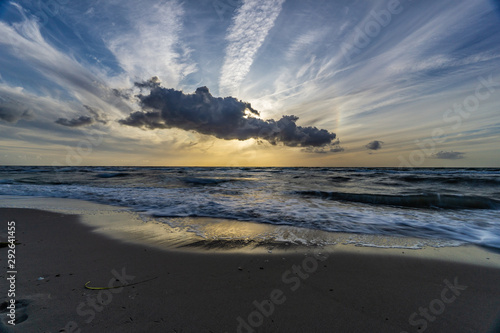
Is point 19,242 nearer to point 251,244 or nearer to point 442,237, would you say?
point 251,244

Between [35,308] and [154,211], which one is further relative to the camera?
[154,211]

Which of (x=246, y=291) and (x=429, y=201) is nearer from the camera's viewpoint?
(x=246, y=291)

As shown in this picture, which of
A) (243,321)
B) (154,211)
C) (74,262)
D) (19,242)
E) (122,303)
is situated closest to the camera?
(243,321)

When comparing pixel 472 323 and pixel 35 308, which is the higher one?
pixel 35 308

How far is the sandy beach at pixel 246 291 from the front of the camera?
6.54 ft

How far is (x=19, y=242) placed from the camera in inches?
159

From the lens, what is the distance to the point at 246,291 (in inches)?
99.3

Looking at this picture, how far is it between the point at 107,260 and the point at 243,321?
2.60 metres

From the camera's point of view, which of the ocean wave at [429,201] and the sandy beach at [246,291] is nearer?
the sandy beach at [246,291]

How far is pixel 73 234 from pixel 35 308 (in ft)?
10.4

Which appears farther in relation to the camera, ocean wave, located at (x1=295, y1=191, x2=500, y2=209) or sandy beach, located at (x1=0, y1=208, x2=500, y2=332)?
ocean wave, located at (x1=295, y1=191, x2=500, y2=209)

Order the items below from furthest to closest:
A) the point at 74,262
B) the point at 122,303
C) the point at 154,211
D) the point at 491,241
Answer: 1. the point at 154,211
2. the point at 491,241
3. the point at 74,262
4. the point at 122,303

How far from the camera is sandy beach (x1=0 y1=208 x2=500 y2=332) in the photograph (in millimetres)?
1994

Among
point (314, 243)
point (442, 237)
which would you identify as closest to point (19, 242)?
point (314, 243)
